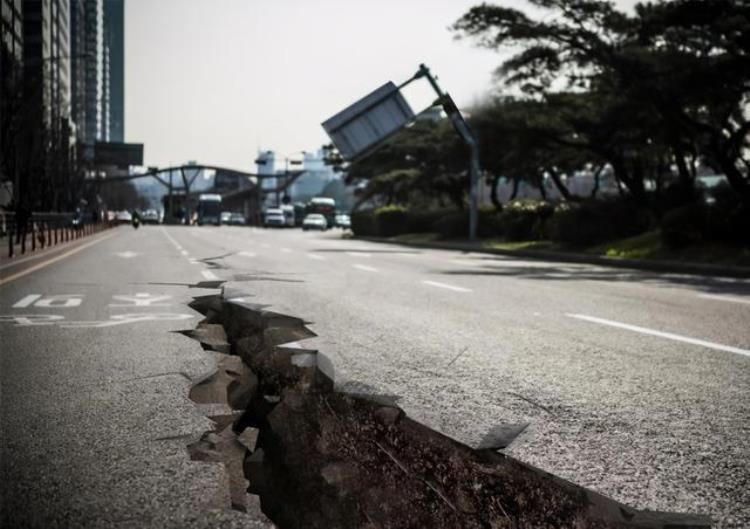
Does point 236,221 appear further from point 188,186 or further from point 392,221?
point 392,221

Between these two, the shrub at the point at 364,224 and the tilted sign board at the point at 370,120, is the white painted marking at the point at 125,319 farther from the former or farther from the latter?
the shrub at the point at 364,224

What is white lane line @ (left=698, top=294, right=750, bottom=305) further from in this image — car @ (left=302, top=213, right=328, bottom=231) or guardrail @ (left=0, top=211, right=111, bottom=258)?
car @ (left=302, top=213, right=328, bottom=231)

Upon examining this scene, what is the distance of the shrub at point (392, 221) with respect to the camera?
2138 inches

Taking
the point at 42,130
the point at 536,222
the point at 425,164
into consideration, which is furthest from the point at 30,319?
the point at 425,164

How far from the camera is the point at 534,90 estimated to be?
3444 cm

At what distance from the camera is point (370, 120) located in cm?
1128

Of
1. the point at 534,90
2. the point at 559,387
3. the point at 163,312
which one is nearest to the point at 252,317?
the point at 163,312

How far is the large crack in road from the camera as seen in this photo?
3061 mm

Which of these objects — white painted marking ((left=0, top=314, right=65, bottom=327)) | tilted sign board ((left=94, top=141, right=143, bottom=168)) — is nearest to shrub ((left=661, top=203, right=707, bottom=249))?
white painted marking ((left=0, top=314, right=65, bottom=327))

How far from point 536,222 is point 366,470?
3390 cm

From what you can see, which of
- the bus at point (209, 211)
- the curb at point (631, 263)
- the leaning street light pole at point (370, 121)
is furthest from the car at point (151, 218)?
the leaning street light pole at point (370, 121)

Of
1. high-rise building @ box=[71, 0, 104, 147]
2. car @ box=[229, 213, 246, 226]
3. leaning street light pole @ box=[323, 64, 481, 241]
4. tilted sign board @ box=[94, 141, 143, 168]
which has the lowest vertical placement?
car @ box=[229, 213, 246, 226]

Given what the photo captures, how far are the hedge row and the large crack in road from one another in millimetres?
25449

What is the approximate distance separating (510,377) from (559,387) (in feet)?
1.41
